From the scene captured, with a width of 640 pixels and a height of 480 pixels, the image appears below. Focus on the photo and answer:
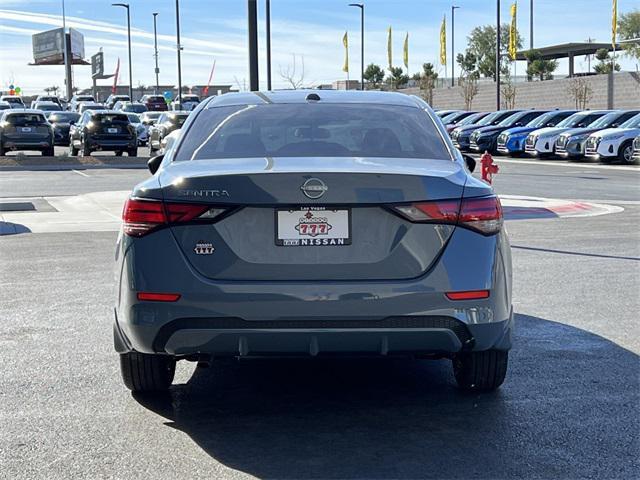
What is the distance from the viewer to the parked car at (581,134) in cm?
3167

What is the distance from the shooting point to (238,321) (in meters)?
4.75

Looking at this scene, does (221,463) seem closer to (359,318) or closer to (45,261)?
(359,318)

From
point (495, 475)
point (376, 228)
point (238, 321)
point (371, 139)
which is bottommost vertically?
point (495, 475)

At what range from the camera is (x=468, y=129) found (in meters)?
39.5

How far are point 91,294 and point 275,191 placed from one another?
4.54 m

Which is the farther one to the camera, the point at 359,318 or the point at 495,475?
the point at 359,318

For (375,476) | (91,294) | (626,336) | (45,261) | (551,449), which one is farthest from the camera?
(45,261)

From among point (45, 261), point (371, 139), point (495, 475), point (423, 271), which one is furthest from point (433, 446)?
point (45, 261)

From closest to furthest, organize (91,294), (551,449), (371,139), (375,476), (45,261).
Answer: (375,476), (551,449), (371,139), (91,294), (45,261)

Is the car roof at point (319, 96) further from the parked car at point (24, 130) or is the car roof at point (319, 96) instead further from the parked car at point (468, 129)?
the parked car at point (468, 129)

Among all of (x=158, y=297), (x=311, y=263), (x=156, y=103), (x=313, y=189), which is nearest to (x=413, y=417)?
(x=311, y=263)

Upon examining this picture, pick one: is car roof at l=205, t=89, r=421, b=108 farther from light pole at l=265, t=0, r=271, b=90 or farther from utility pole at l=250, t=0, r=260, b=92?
light pole at l=265, t=0, r=271, b=90

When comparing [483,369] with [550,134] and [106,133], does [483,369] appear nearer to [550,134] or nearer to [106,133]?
[106,133]

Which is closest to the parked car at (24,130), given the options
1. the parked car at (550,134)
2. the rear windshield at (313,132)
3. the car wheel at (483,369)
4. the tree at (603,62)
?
the parked car at (550,134)
